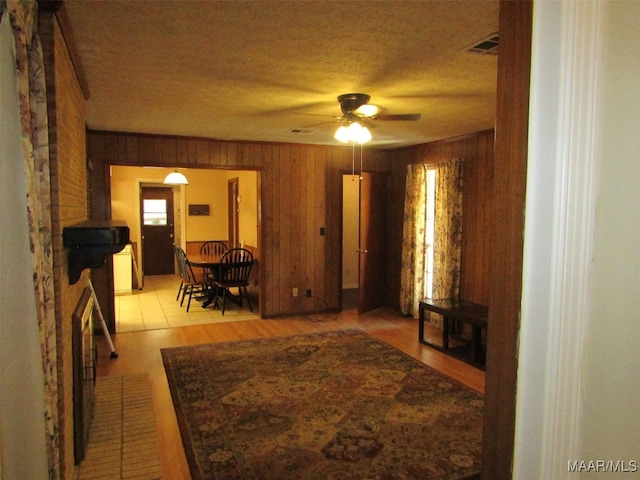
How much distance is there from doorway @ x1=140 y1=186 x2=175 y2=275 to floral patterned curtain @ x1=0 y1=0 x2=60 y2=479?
8225 mm

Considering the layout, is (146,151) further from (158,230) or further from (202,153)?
(158,230)

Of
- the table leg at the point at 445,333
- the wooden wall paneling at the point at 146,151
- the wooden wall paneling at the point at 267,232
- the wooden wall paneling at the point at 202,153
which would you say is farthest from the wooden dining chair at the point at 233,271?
the table leg at the point at 445,333

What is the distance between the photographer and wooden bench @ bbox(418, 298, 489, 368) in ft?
14.1

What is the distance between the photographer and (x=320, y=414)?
3184mm

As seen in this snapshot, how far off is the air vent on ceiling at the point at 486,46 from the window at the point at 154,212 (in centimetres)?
845

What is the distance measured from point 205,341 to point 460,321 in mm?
2843

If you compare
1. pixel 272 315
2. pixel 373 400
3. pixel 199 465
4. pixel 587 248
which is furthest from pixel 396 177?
pixel 587 248

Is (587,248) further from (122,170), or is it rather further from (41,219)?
(122,170)

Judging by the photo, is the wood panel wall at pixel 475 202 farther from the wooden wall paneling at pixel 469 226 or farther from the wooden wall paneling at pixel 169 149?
the wooden wall paneling at pixel 169 149

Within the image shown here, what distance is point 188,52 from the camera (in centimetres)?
247

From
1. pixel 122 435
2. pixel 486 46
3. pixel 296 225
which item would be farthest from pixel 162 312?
pixel 486 46

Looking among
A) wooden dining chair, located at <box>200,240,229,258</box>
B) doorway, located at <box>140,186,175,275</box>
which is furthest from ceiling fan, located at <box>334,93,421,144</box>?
doorway, located at <box>140,186,175,275</box>

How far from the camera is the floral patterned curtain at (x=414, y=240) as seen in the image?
18.7 ft

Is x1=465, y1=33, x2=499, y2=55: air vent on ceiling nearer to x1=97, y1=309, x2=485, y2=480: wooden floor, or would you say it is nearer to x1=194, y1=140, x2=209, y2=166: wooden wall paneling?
x1=97, y1=309, x2=485, y2=480: wooden floor
